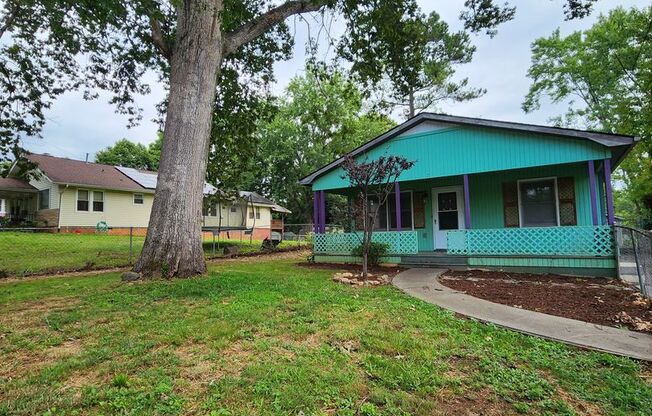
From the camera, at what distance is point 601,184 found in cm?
1017

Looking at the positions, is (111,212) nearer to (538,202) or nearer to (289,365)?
(289,365)

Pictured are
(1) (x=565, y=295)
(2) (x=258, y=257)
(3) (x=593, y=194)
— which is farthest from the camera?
(2) (x=258, y=257)

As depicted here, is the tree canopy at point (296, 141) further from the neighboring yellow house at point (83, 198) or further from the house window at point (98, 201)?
the house window at point (98, 201)

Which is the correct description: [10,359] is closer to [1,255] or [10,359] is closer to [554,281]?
[554,281]

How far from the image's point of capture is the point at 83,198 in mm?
19156

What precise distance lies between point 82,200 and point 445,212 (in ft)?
64.1

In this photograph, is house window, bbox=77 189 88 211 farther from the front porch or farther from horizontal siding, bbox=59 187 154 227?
the front porch

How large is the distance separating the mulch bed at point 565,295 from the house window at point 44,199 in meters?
22.0

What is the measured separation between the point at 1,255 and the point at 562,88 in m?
34.6

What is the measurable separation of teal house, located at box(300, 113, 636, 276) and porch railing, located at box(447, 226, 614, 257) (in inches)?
0.8

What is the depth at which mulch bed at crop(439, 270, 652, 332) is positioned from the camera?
442cm

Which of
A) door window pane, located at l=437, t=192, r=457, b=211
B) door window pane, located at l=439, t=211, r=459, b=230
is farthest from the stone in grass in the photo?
door window pane, located at l=437, t=192, r=457, b=211

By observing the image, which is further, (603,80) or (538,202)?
(603,80)

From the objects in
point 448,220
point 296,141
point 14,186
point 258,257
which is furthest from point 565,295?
point 296,141
